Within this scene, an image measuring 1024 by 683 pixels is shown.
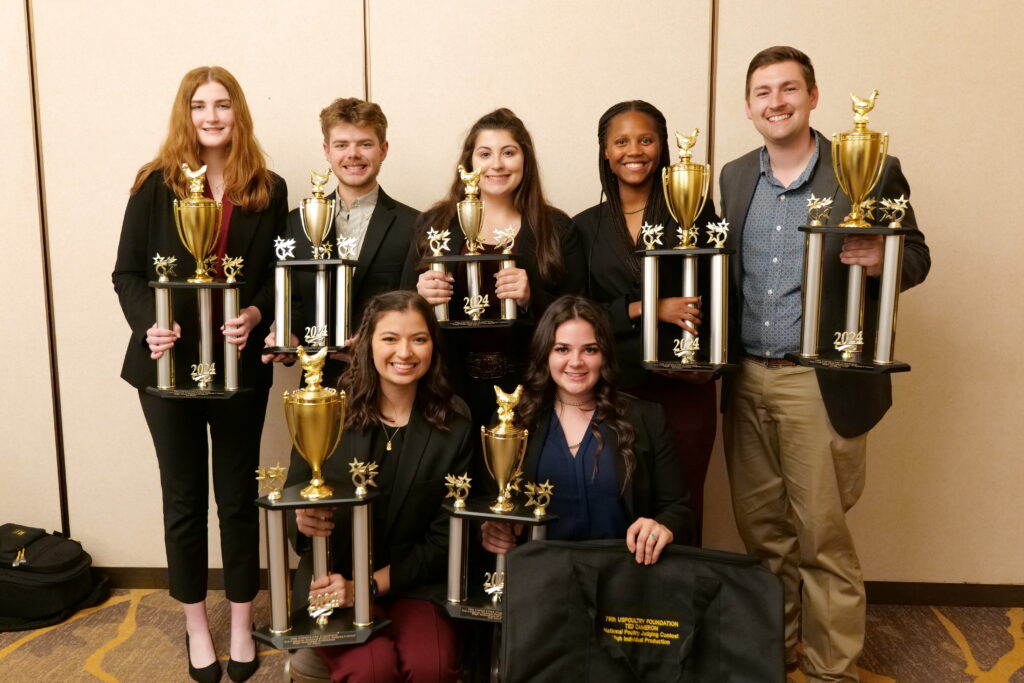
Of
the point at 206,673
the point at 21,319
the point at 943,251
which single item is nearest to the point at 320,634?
the point at 206,673

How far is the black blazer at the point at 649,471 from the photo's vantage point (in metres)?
2.06

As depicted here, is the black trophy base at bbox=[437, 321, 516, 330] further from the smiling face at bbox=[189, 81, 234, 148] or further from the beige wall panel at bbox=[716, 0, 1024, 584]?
the beige wall panel at bbox=[716, 0, 1024, 584]

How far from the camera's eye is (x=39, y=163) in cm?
302

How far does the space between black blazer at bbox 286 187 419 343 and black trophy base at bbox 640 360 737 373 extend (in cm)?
83

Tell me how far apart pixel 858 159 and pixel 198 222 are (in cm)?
172

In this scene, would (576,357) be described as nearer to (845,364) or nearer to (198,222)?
(845,364)

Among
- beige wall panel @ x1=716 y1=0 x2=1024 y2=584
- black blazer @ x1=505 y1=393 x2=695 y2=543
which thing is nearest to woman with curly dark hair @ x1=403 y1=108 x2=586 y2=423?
black blazer @ x1=505 y1=393 x2=695 y2=543

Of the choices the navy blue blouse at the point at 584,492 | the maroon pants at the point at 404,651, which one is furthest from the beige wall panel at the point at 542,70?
the maroon pants at the point at 404,651

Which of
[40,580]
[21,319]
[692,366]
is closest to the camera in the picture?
[692,366]

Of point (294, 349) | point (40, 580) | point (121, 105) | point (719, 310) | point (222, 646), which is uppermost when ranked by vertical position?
point (121, 105)

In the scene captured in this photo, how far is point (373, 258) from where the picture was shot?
245cm

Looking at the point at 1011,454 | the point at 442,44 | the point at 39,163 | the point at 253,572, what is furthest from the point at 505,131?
the point at 1011,454

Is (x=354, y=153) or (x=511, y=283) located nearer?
(x=511, y=283)

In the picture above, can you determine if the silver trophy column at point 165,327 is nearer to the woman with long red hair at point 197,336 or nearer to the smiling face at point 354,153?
the woman with long red hair at point 197,336
